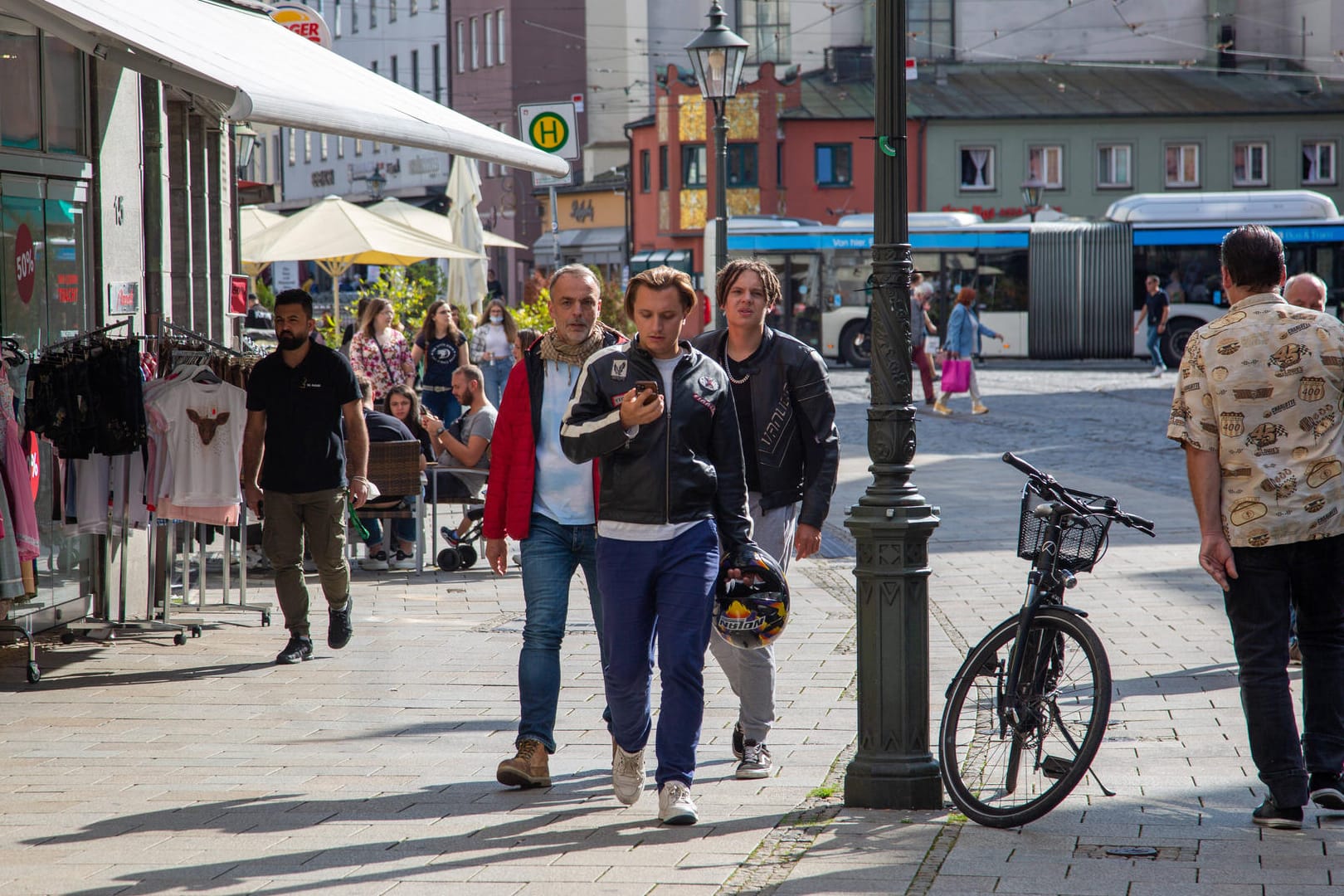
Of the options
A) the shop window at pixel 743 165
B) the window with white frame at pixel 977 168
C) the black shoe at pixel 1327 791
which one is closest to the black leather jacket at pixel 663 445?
the black shoe at pixel 1327 791

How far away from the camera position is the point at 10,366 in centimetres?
827

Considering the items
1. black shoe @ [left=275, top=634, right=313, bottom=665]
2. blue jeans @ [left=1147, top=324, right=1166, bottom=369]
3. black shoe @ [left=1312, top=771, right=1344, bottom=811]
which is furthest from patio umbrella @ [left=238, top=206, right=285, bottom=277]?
blue jeans @ [left=1147, top=324, right=1166, bottom=369]

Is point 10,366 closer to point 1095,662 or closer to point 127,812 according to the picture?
point 127,812

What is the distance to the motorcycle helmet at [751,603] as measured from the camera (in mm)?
5598

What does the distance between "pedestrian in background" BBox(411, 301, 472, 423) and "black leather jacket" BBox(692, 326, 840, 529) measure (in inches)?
404

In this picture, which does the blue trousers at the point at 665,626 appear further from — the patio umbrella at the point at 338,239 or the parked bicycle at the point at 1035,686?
the patio umbrella at the point at 338,239

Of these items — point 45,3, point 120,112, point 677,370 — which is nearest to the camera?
point 677,370

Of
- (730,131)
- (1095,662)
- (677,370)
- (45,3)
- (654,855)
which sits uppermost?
(730,131)

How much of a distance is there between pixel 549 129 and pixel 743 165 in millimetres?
43226

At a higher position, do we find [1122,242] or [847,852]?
[1122,242]

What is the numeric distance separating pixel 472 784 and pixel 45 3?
3.55 metres

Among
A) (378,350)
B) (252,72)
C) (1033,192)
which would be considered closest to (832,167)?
(1033,192)

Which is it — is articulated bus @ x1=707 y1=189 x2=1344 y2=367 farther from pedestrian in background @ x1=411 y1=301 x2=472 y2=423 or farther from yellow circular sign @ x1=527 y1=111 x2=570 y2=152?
yellow circular sign @ x1=527 y1=111 x2=570 y2=152

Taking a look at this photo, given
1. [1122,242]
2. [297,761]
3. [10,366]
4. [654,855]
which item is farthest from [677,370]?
[1122,242]
